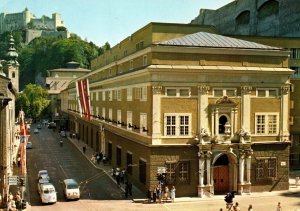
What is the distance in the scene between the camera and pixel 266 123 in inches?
1773

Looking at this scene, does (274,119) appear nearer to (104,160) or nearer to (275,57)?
(275,57)

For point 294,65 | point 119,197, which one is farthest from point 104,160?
point 294,65

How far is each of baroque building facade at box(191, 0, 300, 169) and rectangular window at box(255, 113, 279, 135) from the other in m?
12.7

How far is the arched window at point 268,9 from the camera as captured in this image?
6804cm

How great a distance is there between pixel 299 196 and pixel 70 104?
266 feet

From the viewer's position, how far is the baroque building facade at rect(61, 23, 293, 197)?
4181 centimetres

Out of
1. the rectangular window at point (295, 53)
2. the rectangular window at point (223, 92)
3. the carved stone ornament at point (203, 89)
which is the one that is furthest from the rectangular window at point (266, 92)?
the rectangular window at point (295, 53)

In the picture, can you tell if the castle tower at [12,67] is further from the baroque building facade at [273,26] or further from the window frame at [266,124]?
the window frame at [266,124]

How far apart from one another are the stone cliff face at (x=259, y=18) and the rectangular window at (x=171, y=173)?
103 ft

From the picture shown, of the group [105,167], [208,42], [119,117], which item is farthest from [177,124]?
[105,167]

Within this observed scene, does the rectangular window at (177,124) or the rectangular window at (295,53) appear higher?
the rectangular window at (295,53)

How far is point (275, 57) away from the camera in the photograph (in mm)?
45500

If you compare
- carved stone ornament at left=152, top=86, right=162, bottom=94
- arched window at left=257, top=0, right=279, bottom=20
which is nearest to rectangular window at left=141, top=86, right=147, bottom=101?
carved stone ornament at left=152, top=86, right=162, bottom=94

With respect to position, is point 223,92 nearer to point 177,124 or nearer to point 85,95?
point 177,124
